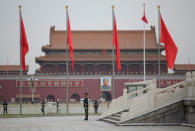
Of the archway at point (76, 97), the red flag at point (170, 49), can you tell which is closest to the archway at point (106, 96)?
the archway at point (76, 97)

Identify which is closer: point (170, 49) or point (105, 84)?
point (170, 49)

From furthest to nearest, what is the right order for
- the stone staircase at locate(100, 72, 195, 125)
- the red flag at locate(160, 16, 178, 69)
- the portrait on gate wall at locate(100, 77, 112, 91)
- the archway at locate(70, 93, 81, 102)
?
the archway at locate(70, 93, 81, 102), the portrait on gate wall at locate(100, 77, 112, 91), the red flag at locate(160, 16, 178, 69), the stone staircase at locate(100, 72, 195, 125)

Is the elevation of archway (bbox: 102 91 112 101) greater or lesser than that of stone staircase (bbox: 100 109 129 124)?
lesser

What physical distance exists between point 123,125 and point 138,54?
39.5m

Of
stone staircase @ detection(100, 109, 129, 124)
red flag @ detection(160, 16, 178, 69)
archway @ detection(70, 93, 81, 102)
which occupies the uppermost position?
red flag @ detection(160, 16, 178, 69)

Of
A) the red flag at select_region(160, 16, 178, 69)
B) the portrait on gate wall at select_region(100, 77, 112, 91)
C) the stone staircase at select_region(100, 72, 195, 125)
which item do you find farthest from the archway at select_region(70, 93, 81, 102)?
the stone staircase at select_region(100, 72, 195, 125)

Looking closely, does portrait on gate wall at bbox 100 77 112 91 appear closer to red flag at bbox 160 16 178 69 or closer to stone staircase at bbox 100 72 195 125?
red flag at bbox 160 16 178 69

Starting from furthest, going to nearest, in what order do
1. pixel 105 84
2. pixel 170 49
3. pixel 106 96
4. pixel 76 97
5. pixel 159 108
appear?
pixel 106 96, pixel 76 97, pixel 105 84, pixel 170 49, pixel 159 108

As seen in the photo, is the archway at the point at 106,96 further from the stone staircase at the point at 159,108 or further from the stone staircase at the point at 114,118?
the stone staircase at the point at 159,108

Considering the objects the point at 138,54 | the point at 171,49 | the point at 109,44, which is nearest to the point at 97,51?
the point at 109,44

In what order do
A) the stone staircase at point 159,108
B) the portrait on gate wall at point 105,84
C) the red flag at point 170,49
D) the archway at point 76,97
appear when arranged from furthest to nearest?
the archway at point 76,97
the portrait on gate wall at point 105,84
the red flag at point 170,49
the stone staircase at point 159,108

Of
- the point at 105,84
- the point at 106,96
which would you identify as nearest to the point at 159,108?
the point at 105,84

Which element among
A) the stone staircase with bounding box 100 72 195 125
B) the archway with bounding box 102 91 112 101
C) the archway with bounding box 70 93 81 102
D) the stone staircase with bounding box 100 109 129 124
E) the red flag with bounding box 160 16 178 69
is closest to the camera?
the stone staircase with bounding box 100 72 195 125

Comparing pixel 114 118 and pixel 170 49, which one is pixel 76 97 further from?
pixel 114 118
